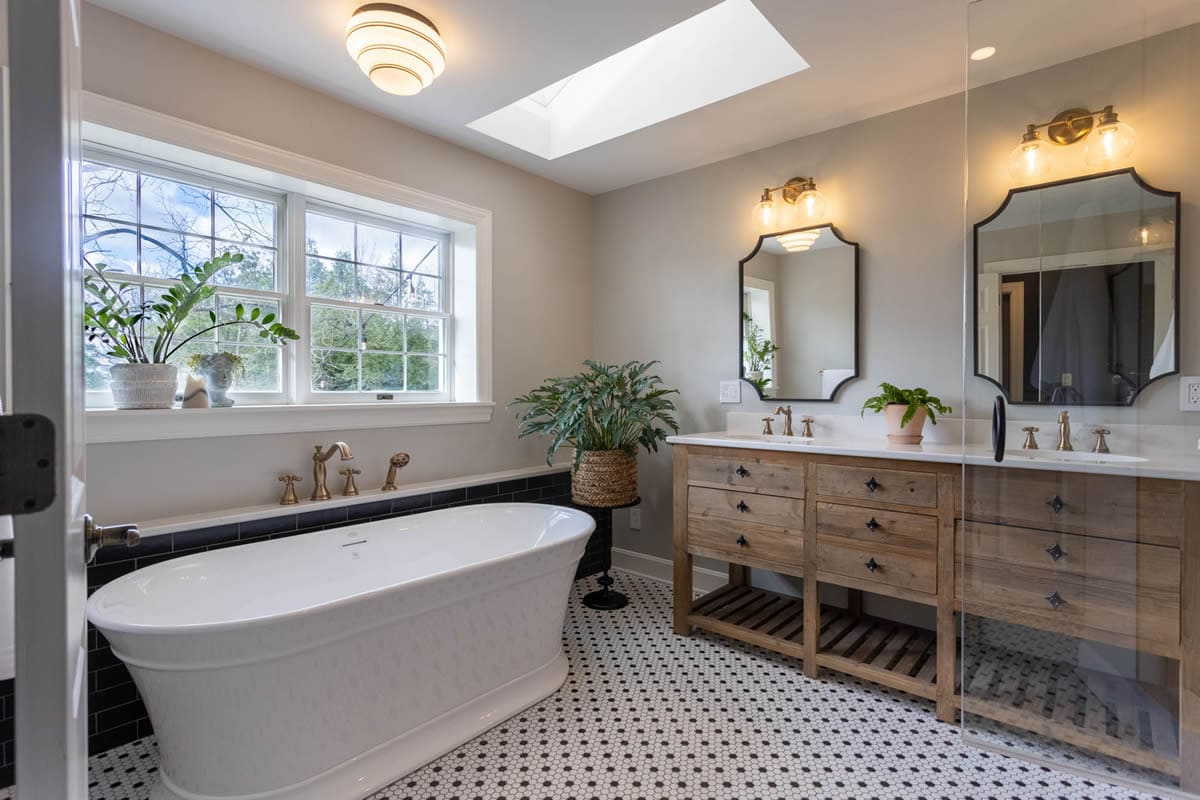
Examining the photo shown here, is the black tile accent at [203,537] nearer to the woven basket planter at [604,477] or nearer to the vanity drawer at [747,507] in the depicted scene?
the woven basket planter at [604,477]

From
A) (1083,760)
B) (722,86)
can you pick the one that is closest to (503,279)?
(722,86)

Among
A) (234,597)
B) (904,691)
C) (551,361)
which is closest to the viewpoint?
(234,597)

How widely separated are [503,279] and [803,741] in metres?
2.58

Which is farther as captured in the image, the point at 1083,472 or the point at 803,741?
the point at 803,741

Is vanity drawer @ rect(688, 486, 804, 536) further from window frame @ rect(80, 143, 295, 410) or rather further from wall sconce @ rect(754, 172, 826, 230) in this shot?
window frame @ rect(80, 143, 295, 410)

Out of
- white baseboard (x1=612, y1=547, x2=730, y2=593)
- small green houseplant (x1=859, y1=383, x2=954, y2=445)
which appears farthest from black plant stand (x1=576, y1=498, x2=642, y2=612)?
small green houseplant (x1=859, y1=383, x2=954, y2=445)

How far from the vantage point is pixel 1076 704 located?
1.82m

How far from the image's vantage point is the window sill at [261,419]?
195cm

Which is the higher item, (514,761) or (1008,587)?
(1008,587)

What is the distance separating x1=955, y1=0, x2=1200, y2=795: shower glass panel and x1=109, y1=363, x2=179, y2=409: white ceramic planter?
9.28ft

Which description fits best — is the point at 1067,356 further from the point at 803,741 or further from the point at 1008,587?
the point at 803,741

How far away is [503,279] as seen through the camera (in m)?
3.28

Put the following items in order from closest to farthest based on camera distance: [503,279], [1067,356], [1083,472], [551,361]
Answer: [1083,472] < [1067,356] < [503,279] < [551,361]

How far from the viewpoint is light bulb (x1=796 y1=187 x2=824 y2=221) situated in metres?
2.81
